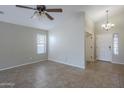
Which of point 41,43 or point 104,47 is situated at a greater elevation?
point 41,43

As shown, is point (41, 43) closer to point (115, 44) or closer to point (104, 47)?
point (104, 47)

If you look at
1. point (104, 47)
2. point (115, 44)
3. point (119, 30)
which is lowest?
point (104, 47)

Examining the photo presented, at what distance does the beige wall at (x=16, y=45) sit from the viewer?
419 centimetres

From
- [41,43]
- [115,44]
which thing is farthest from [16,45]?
[115,44]

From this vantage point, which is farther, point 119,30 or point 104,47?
point 104,47

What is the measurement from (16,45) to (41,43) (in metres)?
1.81

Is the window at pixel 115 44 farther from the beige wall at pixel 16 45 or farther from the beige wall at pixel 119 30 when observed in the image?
the beige wall at pixel 16 45

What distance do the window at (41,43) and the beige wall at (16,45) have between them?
0.32m

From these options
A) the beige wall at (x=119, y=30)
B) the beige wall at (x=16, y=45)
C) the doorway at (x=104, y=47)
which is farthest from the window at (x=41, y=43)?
the beige wall at (x=119, y=30)

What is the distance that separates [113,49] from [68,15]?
3758 millimetres

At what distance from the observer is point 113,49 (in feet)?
19.3

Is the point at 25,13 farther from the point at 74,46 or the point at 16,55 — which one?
the point at 74,46

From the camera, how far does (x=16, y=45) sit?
184 inches

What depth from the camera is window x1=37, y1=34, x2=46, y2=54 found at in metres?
6.02
